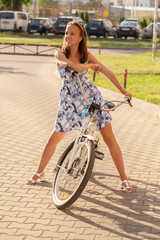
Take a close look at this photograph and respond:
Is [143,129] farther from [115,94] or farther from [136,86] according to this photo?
[136,86]

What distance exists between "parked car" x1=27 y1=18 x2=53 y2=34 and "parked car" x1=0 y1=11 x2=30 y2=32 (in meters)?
0.72

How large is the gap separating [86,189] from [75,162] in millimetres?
723

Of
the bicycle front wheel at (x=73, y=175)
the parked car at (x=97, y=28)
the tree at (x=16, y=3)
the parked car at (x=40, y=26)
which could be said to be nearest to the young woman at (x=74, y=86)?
the bicycle front wheel at (x=73, y=175)

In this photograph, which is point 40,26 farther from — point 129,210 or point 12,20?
point 129,210

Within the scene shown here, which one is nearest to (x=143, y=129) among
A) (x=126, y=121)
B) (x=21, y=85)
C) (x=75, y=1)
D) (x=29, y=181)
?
(x=126, y=121)

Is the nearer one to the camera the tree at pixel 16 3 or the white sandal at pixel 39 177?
the white sandal at pixel 39 177

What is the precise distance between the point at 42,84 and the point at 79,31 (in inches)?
411

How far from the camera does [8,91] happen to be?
1353 centimetres

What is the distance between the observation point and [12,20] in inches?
1689

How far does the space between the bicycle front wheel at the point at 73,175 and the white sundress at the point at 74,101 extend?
300mm

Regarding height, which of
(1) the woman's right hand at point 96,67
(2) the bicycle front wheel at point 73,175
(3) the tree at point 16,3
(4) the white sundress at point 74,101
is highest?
(3) the tree at point 16,3

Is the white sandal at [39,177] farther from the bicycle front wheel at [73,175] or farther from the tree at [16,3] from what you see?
the tree at [16,3]

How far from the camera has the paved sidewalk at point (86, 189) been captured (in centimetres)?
453

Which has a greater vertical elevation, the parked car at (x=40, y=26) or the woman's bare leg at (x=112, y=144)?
the parked car at (x=40, y=26)
